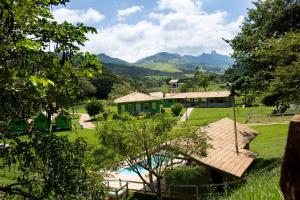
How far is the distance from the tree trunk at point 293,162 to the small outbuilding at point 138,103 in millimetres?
69336

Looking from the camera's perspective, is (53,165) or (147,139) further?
(147,139)

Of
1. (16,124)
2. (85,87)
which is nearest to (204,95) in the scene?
(85,87)

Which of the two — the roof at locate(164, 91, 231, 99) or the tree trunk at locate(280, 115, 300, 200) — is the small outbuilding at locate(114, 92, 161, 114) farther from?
the tree trunk at locate(280, 115, 300, 200)

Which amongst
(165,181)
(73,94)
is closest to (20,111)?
(73,94)

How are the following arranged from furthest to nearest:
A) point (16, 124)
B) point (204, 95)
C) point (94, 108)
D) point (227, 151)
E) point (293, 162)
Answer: point (204, 95) < point (94, 108) < point (227, 151) < point (16, 124) < point (293, 162)

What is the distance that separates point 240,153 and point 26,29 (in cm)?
2085

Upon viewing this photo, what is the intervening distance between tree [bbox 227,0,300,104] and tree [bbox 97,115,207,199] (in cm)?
592

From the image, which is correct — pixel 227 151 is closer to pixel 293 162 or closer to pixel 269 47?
pixel 269 47

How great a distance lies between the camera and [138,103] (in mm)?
74312

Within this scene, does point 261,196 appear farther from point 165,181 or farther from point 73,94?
point 165,181

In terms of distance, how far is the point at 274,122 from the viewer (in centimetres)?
4875

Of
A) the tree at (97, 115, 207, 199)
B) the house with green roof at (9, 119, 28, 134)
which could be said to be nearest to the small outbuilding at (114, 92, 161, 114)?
the tree at (97, 115, 207, 199)

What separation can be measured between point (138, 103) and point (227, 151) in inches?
1973

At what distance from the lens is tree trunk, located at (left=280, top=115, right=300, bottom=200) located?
9.91ft
